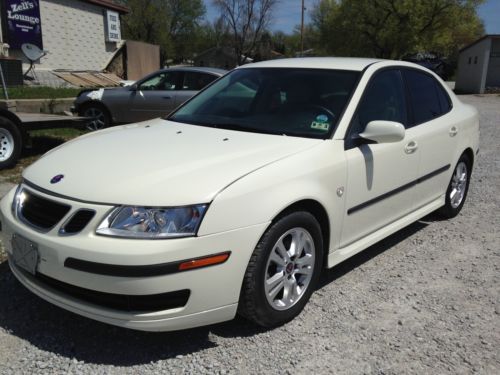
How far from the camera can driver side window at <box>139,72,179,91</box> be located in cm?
950

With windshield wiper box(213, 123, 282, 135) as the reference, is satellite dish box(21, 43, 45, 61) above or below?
above

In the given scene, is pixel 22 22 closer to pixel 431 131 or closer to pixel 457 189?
pixel 457 189

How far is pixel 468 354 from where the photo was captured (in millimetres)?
2838

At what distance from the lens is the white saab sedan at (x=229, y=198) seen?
249cm

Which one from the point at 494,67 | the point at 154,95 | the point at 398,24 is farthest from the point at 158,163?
the point at 398,24

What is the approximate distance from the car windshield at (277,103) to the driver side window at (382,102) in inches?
5.7

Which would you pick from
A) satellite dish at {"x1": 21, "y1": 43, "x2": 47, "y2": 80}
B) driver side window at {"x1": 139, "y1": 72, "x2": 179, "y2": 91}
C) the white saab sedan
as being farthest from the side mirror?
satellite dish at {"x1": 21, "y1": 43, "x2": 47, "y2": 80}

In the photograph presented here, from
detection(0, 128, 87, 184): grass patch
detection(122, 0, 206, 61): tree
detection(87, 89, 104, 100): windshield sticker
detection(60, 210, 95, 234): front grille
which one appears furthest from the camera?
detection(122, 0, 206, 61): tree

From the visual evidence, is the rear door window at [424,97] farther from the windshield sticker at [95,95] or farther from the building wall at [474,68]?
the building wall at [474,68]

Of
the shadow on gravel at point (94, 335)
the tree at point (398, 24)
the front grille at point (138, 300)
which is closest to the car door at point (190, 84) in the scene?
the shadow on gravel at point (94, 335)

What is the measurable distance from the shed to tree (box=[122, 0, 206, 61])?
101 feet

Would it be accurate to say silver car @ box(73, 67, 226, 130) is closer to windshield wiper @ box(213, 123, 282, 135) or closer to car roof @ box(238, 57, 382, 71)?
car roof @ box(238, 57, 382, 71)

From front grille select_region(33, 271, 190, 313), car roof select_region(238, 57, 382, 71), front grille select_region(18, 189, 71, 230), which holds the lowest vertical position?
front grille select_region(33, 271, 190, 313)

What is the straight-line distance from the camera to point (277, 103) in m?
3.72
